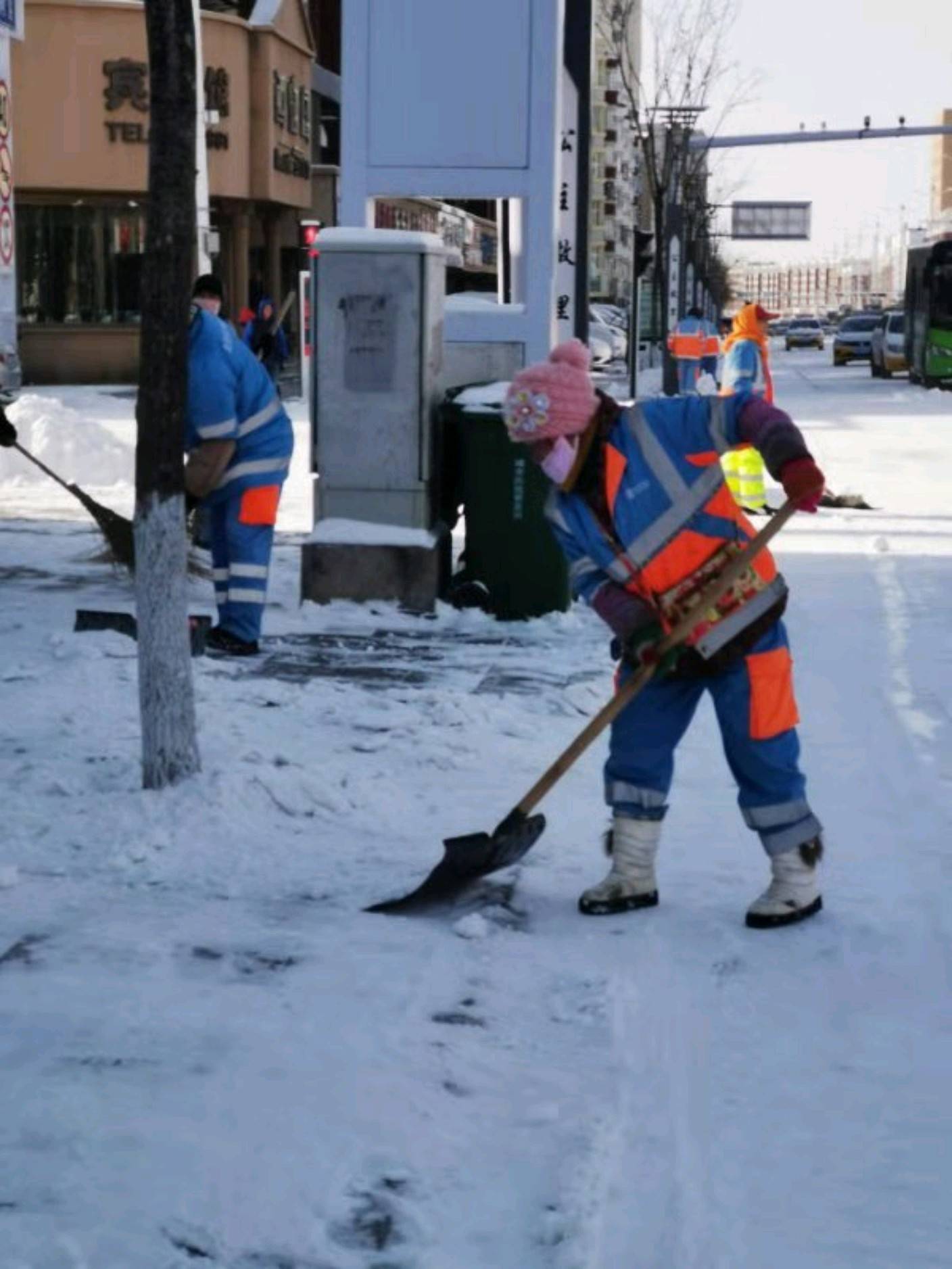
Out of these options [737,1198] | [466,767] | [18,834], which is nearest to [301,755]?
[466,767]

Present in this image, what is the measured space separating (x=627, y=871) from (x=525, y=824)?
1.01 ft

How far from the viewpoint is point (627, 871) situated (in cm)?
557

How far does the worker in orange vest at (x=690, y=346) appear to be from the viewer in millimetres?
29734

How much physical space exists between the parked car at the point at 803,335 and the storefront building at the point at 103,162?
4952 cm

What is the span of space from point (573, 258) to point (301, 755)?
8.50m

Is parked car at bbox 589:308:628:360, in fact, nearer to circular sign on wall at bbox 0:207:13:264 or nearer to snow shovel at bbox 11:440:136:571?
circular sign on wall at bbox 0:207:13:264

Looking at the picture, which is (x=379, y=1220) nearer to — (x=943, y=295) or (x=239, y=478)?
(x=239, y=478)

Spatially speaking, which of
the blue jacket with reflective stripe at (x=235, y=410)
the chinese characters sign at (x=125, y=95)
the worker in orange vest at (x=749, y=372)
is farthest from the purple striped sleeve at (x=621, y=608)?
the chinese characters sign at (x=125, y=95)

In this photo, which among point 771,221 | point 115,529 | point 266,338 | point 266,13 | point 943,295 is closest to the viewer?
point 115,529

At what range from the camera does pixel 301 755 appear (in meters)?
7.16

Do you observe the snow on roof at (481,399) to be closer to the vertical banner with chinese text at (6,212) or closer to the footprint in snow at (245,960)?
the footprint in snow at (245,960)

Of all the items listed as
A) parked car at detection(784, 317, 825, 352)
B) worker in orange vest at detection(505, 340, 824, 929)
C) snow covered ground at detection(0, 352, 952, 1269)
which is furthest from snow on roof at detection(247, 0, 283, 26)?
parked car at detection(784, 317, 825, 352)

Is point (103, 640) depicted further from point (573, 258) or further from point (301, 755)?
point (573, 258)

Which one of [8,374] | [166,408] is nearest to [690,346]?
[8,374]
